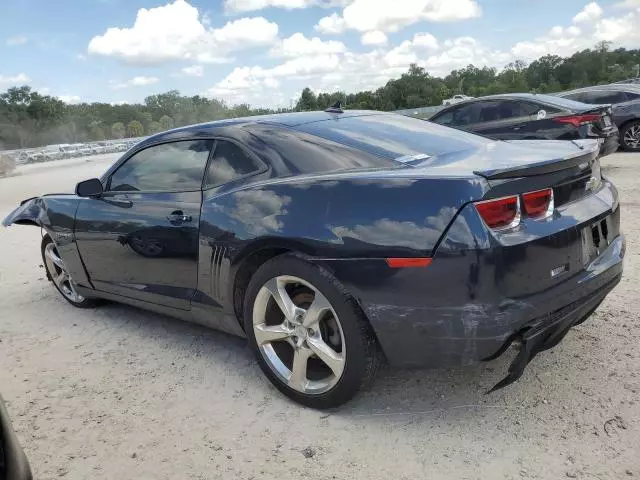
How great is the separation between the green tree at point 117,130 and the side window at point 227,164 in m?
69.4

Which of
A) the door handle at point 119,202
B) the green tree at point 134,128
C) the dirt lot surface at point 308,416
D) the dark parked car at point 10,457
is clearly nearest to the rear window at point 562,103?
the dirt lot surface at point 308,416

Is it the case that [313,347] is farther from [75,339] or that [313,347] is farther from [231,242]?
[75,339]

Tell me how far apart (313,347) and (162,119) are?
6189 centimetres

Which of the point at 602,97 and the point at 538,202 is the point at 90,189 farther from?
the point at 602,97

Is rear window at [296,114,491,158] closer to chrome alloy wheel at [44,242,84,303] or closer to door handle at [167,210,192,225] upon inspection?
door handle at [167,210,192,225]

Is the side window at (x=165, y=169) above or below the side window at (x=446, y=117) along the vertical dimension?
below

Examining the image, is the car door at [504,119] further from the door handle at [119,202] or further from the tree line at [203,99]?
the tree line at [203,99]

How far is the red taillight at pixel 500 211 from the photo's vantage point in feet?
7.63

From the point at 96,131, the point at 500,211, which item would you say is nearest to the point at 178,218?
the point at 500,211

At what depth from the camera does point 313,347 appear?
2812 millimetres

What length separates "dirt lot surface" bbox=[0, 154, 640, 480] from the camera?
8.04 ft

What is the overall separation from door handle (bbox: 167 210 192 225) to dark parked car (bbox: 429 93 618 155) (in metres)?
6.98

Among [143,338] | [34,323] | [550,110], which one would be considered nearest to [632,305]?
Result: [143,338]

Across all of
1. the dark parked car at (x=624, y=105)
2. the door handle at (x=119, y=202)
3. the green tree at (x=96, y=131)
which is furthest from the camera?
the green tree at (x=96, y=131)
